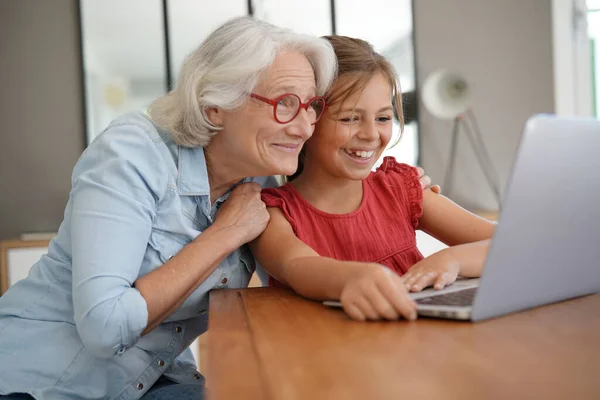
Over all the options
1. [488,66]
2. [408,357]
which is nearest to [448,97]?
[488,66]

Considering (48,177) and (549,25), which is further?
(549,25)

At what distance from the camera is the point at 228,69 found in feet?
4.17

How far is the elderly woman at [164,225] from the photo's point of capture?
3.52ft

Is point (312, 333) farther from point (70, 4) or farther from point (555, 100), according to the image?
point (555, 100)

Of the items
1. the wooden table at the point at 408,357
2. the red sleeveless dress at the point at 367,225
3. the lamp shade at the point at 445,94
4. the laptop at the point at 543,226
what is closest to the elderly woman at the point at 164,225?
the red sleeveless dress at the point at 367,225

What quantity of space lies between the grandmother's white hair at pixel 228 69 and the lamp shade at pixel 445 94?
9.57ft

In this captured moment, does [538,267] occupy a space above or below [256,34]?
below

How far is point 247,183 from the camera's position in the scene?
141cm

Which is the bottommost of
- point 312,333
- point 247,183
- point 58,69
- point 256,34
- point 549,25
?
point 312,333

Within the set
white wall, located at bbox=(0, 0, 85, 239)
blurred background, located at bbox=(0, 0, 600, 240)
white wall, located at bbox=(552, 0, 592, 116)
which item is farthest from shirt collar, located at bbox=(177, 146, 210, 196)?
white wall, located at bbox=(552, 0, 592, 116)

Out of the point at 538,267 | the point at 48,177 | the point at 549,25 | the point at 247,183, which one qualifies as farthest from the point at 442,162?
the point at 538,267

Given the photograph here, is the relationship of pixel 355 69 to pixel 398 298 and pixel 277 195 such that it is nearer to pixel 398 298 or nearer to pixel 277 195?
pixel 277 195

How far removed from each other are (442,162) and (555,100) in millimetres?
931

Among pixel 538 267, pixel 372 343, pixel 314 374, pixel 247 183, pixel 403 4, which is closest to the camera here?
pixel 314 374
